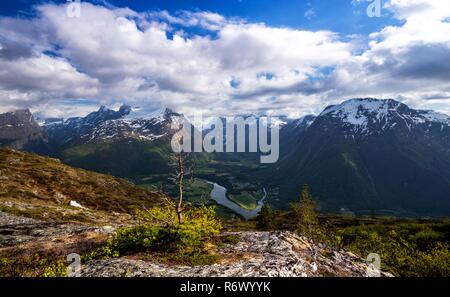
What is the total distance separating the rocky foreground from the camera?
19.5 meters

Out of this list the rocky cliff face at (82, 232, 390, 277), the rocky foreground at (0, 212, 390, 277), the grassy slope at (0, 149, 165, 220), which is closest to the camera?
the rocky cliff face at (82, 232, 390, 277)

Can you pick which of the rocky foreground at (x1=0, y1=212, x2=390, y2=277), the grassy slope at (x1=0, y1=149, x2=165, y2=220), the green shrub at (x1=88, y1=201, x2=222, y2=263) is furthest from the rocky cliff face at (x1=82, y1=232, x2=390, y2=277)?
the grassy slope at (x1=0, y1=149, x2=165, y2=220)

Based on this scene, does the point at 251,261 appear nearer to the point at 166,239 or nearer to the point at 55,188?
the point at 166,239

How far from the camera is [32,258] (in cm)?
2578

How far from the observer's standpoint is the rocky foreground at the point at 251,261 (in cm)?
1950

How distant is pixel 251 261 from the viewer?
21359mm

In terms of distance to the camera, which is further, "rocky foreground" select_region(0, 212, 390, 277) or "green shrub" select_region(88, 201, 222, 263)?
"green shrub" select_region(88, 201, 222, 263)

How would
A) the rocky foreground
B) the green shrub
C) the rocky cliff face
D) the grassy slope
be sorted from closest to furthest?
the rocky cliff face < the rocky foreground < the green shrub < the grassy slope

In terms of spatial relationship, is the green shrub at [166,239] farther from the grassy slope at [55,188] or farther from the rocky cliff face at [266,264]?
the grassy slope at [55,188]

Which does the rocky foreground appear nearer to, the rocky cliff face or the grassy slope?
the rocky cliff face

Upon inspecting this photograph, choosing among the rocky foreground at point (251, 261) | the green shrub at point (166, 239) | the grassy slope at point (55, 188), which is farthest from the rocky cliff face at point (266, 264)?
the grassy slope at point (55, 188)
